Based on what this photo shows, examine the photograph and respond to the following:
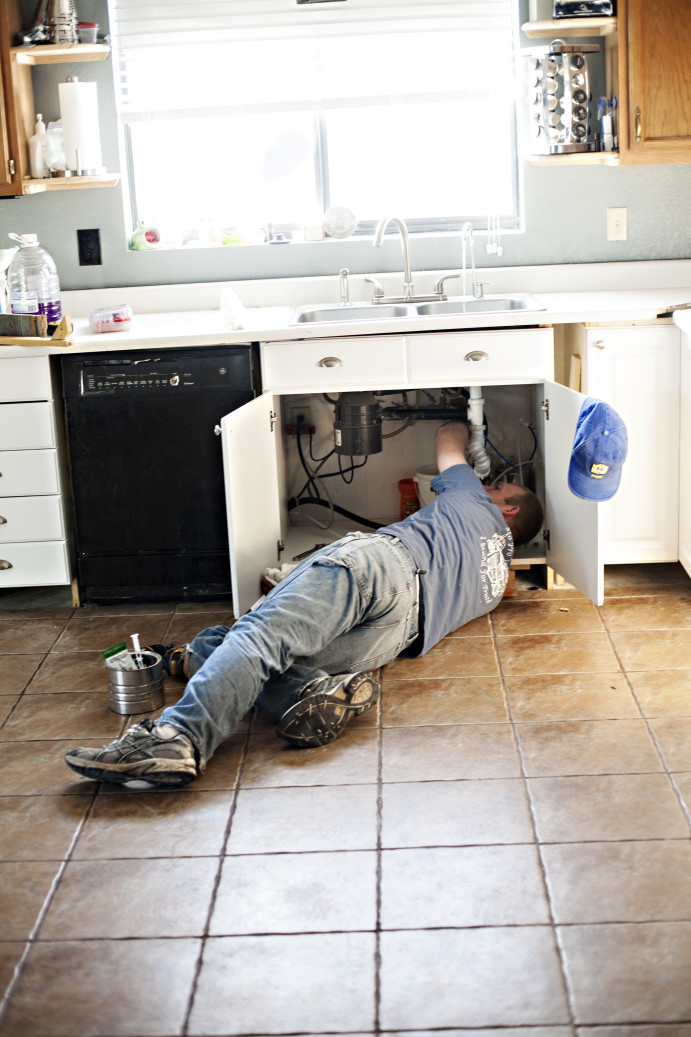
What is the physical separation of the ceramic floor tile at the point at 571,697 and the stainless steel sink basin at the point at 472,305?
4.40 feet

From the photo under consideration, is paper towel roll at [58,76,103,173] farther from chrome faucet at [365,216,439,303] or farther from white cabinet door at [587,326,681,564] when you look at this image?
white cabinet door at [587,326,681,564]

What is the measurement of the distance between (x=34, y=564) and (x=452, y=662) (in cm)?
136

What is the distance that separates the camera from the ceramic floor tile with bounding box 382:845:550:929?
196 centimetres

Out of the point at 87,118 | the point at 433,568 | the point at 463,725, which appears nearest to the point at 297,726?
the point at 463,725

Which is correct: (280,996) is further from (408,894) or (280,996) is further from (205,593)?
(205,593)

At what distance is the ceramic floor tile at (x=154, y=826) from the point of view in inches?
87.7

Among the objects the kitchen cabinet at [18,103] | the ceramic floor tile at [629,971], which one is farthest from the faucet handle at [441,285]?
the ceramic floor tile at [629,971]

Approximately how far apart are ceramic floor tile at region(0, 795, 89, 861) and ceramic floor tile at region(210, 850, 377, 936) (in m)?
0.36

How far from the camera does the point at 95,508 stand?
3.52m

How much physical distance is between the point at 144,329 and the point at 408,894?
6.97ft

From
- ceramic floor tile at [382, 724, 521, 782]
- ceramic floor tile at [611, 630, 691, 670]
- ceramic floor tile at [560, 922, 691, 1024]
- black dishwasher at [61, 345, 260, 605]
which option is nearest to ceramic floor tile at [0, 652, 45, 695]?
black dishwasher at [61, 345, 260, 605]

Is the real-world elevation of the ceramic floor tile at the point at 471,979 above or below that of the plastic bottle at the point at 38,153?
below

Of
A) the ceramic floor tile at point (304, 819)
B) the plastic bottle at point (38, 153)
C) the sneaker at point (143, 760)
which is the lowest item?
the ceramic floor tile at point (304, 819)

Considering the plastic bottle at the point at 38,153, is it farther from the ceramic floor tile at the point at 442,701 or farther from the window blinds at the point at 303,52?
the ceramic floor tile at the point at 442,701
